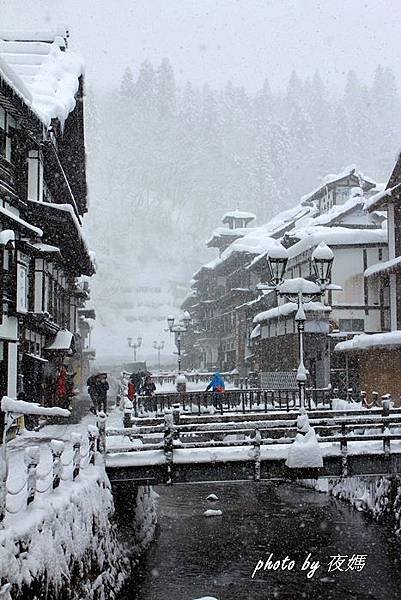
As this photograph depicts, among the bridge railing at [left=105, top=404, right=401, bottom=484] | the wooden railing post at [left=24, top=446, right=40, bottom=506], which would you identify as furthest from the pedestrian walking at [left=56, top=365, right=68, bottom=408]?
the wooden railing post at [left=24, top=446, right=40, bottom=506]

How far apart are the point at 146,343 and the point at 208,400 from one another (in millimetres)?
66585

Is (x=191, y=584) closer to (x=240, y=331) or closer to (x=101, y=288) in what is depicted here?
(x=240, y=331)

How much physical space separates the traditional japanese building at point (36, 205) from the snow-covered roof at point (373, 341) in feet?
38.6

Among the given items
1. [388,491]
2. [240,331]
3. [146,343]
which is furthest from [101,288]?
[388,491]

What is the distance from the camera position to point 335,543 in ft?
61.6

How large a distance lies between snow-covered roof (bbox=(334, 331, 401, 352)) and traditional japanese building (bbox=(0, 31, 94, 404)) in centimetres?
1177

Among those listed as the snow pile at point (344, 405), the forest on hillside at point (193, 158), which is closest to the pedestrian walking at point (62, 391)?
the snow pile at point (344, 405)

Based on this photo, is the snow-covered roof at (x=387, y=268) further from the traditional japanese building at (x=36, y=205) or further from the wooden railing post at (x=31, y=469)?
the wooden railing post at (x=31, y=469)

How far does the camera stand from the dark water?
15461mm

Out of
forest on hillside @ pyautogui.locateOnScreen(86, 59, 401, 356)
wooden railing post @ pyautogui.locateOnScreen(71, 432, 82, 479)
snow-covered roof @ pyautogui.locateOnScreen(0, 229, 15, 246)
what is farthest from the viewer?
forest on hillside @ pyautogui.locateOnScreen(86, 59, 401, 356)

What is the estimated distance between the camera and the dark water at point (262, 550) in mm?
15461

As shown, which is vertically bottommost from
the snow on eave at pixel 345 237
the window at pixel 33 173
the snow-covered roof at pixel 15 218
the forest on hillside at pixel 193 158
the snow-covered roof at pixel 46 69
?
the snow-covered roof at pixel 15 218

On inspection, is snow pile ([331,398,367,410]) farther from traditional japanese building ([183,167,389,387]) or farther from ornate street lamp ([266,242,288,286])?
ornate street lamp ([266,242,288,286])

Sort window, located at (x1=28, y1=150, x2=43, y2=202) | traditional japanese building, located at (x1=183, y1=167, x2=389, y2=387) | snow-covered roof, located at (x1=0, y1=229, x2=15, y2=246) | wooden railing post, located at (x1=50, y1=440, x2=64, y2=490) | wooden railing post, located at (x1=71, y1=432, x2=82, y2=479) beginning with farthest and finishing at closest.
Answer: traditional japanese building, located at (x1=183, y1=167, x2=389, y2=387) < window, located at (x1=28, y1=150, x2=43, y2=202) < snow-covered roof, located at (x1=0, y1=229, x2=15, y2=246) < wooden railing post, located at (x1=71, y1=432, x2=82, y2=479) < wooden railing post, located at (x1=50, y1=440, x2=64, y2=490)
